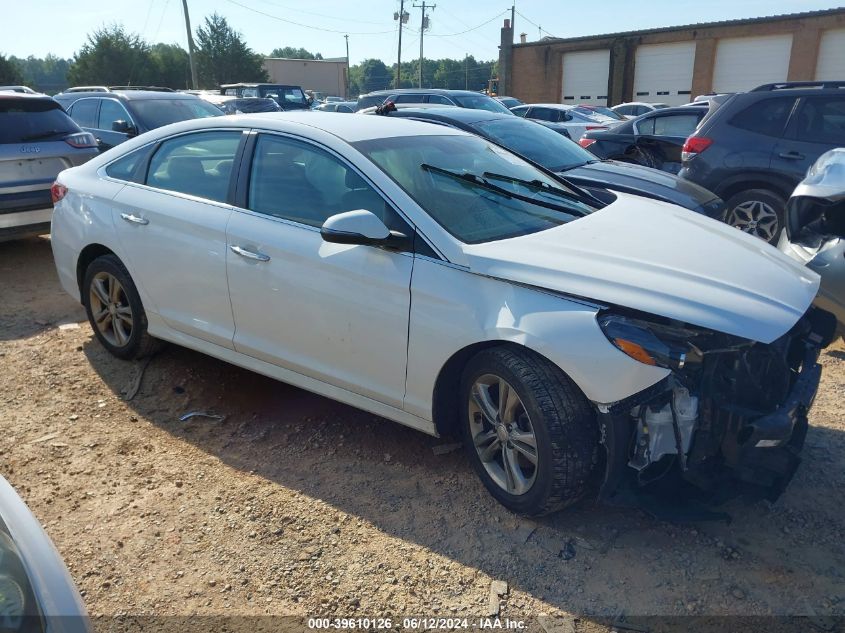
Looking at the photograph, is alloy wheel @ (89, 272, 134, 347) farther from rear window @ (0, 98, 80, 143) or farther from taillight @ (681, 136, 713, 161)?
taillight @ (681, 136, 713, 161)

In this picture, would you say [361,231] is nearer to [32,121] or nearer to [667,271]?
[667,271]

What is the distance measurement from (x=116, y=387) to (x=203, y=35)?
1883 inches

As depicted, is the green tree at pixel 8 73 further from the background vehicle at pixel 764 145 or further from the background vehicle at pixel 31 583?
the background vehicle at pixel 31 583

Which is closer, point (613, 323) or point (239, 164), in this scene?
point (613, 323)

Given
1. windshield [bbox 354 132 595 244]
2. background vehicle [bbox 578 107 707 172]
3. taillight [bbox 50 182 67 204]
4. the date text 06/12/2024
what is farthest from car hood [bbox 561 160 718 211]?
the date text 06/12/2024

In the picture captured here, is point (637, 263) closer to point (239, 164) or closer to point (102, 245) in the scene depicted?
point (239, 164)

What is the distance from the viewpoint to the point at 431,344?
119 inches

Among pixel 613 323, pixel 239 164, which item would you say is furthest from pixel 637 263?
pixel 239 164

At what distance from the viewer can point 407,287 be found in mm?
3072

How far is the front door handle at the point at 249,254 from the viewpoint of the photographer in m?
3.55

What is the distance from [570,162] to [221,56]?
45.1 metres

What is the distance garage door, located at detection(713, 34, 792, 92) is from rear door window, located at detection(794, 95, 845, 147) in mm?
26166

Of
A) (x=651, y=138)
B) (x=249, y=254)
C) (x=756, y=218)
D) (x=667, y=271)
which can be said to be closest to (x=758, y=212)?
(x=756, y=218)

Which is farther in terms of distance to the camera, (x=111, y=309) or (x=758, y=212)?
(x=758, y=212)
